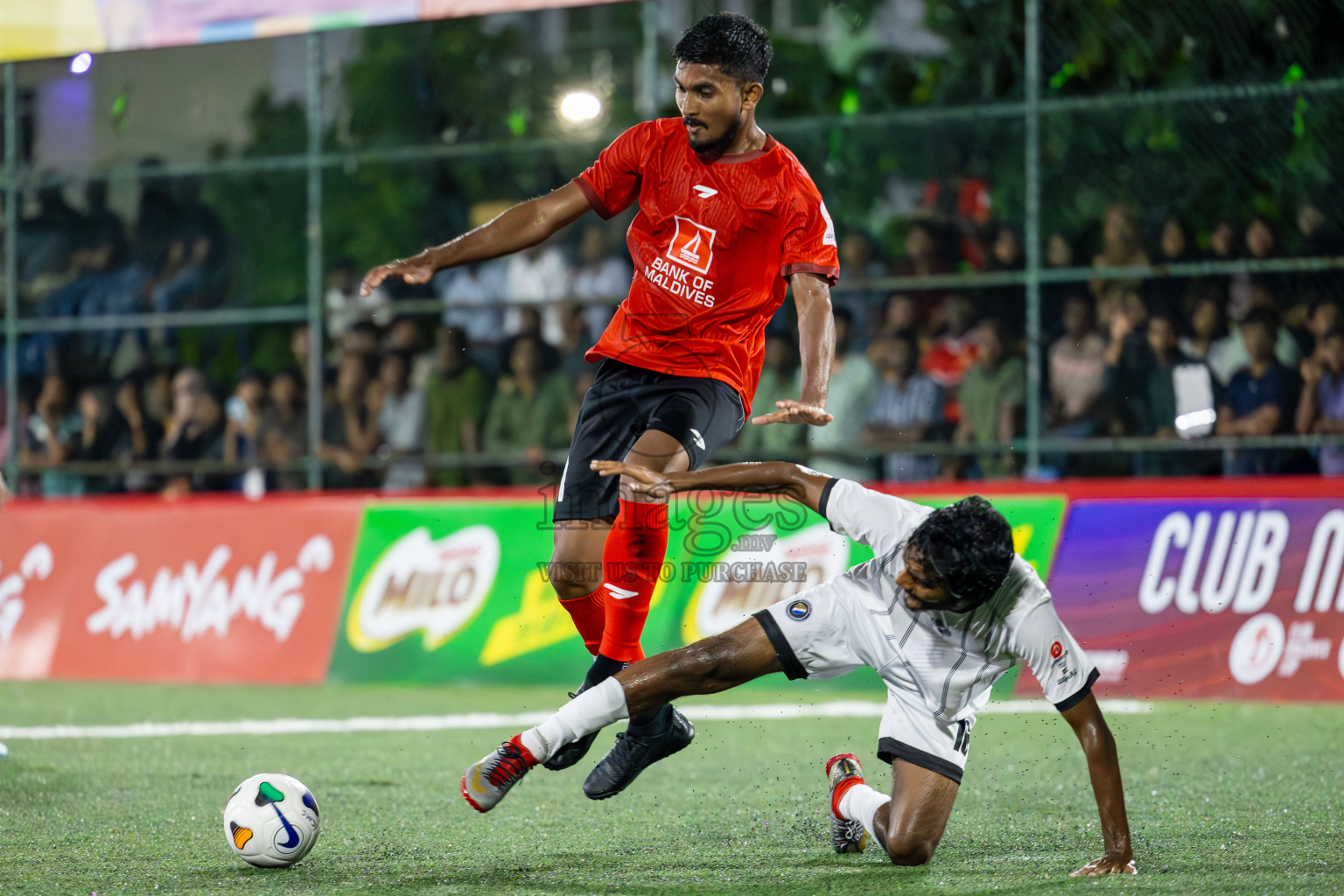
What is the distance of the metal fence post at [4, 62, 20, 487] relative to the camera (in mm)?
13164

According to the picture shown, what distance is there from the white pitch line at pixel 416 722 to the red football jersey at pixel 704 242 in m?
3.44

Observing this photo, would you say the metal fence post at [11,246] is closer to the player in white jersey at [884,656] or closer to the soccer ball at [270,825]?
the soccer ball at [270,825]

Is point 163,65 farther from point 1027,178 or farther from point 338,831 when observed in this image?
point 338,831

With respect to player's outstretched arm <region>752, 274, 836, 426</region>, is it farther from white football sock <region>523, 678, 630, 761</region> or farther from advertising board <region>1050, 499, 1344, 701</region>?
advertising board <region>1050, 499, 1344, 701</region>

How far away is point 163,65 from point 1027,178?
23.4ft

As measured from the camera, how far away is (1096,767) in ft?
15.6

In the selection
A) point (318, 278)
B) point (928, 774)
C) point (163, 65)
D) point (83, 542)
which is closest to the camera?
point (928, 774)

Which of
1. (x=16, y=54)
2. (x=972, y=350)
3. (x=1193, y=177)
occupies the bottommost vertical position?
(x=972, y=350)

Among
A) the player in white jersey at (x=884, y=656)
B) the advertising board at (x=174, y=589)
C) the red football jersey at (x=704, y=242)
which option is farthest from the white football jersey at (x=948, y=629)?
the advertising board at (x=174, y=589)

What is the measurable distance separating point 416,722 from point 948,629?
471 cm

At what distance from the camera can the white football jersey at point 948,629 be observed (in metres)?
4.94

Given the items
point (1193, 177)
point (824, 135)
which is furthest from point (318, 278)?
point (1193, 177)

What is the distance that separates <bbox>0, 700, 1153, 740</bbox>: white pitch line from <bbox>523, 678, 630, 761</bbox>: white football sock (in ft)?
12.1

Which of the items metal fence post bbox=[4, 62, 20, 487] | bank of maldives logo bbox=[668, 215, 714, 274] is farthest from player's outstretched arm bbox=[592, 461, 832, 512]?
metal fence post bbox=[4, 62, 20, 487]
